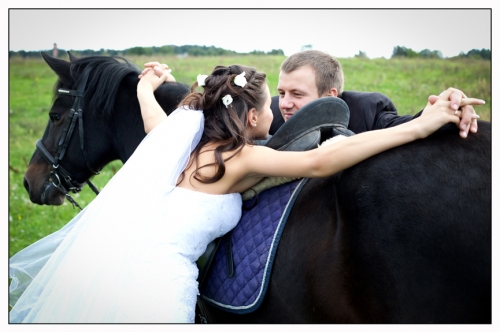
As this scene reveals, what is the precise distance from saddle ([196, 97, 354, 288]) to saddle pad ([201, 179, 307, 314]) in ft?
0.20

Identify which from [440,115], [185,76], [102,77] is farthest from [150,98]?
[185,76]

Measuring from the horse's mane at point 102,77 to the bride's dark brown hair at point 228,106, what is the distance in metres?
1.08

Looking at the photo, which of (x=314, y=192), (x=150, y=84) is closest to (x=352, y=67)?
(x=150, y=84)

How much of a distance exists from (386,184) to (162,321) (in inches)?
55.8

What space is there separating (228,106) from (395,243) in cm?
132

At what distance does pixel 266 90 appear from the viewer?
117 inches

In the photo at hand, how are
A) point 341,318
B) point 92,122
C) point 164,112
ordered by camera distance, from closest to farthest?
point 341,318
point 164,112
point 92,122

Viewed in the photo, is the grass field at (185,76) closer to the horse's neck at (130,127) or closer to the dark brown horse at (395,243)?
the horse's neck at (130,127)

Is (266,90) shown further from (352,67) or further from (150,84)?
(352,67)

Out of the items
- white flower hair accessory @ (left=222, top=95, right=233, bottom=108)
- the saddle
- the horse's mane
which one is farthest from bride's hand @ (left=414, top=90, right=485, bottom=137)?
the horse's mane

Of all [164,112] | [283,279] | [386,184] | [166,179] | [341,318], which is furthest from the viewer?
[164,112]

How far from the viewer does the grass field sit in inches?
303

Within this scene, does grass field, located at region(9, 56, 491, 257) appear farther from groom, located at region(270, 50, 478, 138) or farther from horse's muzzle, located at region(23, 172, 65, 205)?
groom, located at region(270, 50, 478, 138)

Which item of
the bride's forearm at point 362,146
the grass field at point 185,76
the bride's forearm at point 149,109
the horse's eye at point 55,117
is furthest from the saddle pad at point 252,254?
the grass field at point 185,76
